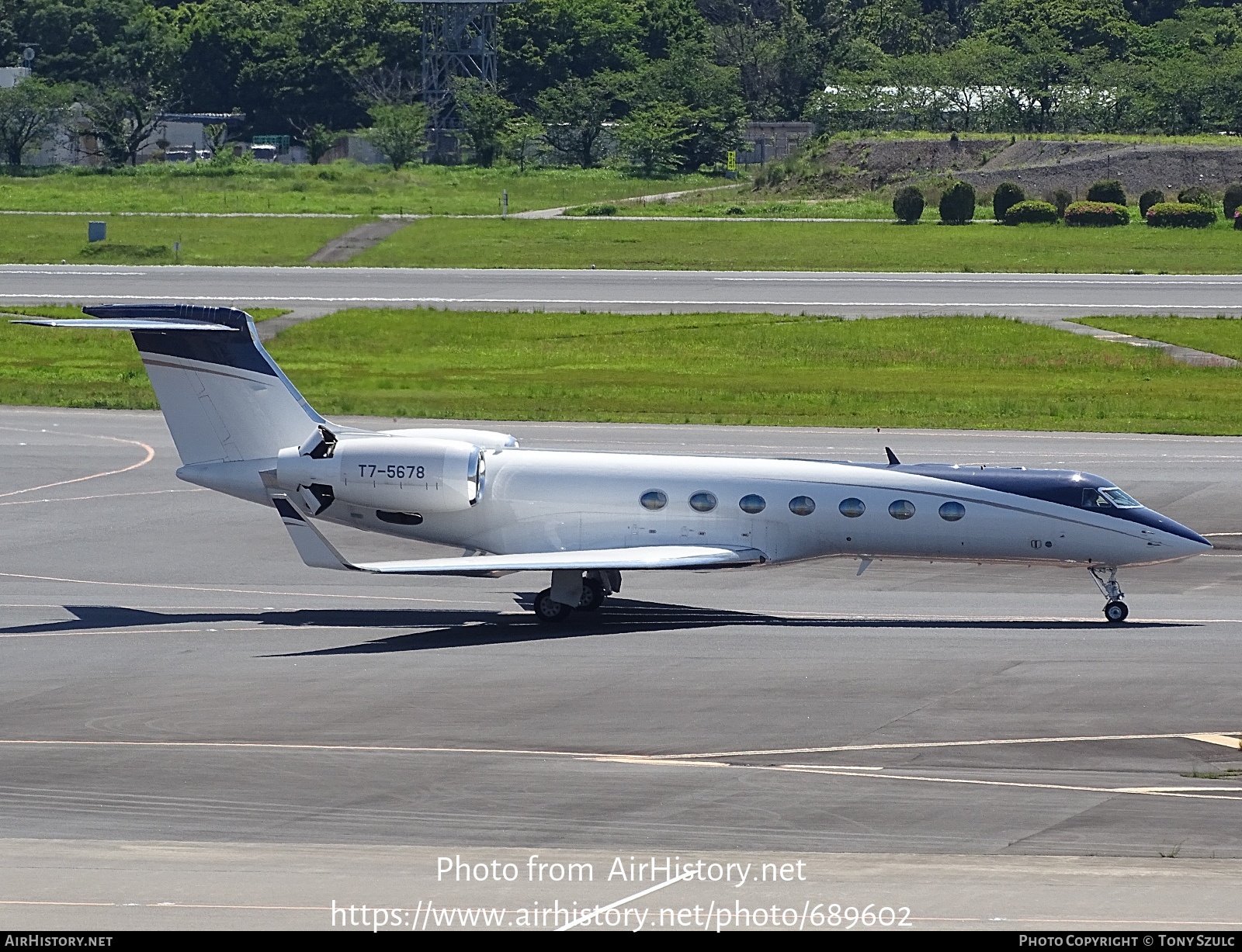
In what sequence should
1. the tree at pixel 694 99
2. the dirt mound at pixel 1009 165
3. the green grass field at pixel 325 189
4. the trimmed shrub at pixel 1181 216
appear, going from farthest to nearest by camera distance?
the tree at pixel 694 99 < the dirt mound at pixel 1009 165 < the green grass field at pixel 325 189 < the trimmed shrub at pixel 1181 216

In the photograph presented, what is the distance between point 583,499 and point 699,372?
29843 mm

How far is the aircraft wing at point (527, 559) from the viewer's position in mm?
28109

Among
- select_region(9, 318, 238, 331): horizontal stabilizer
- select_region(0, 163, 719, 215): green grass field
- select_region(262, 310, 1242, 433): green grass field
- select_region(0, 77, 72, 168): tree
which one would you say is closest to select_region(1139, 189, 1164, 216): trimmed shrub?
select_region(0, 163, 719, 215): green grass field

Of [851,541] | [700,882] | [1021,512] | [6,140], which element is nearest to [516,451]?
[851,541]

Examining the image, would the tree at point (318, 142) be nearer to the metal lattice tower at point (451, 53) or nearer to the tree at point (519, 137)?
the metal lattice tower at point (451, 53)

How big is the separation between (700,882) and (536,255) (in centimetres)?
8121

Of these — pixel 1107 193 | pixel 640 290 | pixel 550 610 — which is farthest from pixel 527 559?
pixel 1107 193

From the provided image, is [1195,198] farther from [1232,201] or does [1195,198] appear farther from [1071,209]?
[1071,209]

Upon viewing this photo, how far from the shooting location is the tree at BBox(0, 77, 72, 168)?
152000 mm

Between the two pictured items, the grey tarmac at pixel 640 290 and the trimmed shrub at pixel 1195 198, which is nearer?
the grey tarmac at pixel 640 290

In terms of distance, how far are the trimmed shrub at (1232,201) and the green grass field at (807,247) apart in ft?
11.6

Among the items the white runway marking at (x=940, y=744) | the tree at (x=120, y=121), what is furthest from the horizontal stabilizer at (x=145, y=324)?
the tree at (x=120, y=121)

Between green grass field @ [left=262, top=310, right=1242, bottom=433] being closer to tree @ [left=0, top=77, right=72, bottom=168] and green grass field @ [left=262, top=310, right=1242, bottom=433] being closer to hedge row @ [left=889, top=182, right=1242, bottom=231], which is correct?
hedge row @ [left=889, top=182, right=1242, bottom=231]

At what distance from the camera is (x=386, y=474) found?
29938mm
